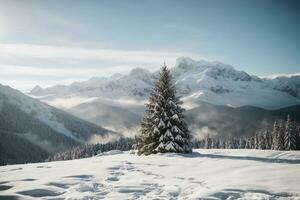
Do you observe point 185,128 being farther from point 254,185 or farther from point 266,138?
point 266,138

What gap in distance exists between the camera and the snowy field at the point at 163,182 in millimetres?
12195

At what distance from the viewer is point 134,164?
2030cm

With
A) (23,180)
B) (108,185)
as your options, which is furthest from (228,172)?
(23,180)

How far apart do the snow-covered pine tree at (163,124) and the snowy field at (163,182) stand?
9.25 meters

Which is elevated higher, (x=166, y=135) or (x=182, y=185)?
(x=166, y=135)

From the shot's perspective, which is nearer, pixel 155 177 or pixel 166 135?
pixel 155 177

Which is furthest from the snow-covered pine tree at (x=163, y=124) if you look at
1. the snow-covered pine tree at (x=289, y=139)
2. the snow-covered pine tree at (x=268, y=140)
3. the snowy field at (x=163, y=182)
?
the snow-covered pine tree at (x=268, y=140)

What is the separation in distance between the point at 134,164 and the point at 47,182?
22.0 ft

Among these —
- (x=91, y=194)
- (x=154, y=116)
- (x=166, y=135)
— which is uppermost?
(x=154, y=116)

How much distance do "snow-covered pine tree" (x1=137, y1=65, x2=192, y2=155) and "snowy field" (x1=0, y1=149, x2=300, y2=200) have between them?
30.4ft

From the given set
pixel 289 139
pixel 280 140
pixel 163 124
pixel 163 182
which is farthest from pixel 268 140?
pixel 163 182

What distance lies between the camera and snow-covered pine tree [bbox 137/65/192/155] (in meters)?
28.5

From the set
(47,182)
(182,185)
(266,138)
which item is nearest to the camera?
(182,185)

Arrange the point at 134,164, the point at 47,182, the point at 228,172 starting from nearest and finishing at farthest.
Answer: the point at 47,182 < the point at 228,172 < the point at 134,164
